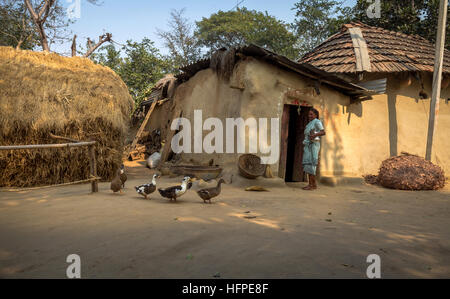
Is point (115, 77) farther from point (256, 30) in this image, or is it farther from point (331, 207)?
point (256, 30)

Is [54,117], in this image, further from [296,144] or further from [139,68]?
[139,68]

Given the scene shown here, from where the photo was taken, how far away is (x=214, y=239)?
2623mm

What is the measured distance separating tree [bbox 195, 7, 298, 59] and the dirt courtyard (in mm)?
21222

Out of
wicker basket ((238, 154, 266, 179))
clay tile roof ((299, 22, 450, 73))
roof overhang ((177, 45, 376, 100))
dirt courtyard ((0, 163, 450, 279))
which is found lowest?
dirt courtyard ((0, 163, 450, 279))

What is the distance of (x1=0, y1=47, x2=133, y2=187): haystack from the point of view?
21.1 feet

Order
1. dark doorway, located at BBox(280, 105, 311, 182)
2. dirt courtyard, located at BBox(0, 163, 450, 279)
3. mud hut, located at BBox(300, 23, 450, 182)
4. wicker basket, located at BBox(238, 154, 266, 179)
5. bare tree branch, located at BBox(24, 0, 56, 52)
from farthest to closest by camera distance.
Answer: bare tree branch, located at BBox(24, 0, 56, 52) → dark doorway, located at BBox(280, 105, 311, 182) → mud hut, located at BBox(300, 23, 450, 182) → wicker basket, located at BBox(238, 154, 266, 179) → dirt courtyard, located at BBox(0, 163, 450, 279)

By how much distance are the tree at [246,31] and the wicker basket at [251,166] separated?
18474 millimetres

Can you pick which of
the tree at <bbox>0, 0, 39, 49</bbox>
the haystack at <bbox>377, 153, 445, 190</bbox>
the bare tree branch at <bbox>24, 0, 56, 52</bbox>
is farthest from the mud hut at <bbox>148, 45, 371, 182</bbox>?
the tree at <bbox>0, 0, 39, 49</bbox>

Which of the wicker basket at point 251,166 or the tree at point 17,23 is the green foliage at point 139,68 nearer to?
the tree at point 17,23

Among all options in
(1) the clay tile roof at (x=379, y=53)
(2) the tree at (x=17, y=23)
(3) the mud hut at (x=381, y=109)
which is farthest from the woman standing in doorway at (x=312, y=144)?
(2) the tree at (x=17, y=23)

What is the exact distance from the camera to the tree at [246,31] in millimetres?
23484

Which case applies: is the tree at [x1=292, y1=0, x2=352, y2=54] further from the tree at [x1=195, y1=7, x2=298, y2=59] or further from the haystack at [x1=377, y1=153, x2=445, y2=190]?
the haystack at [x1=377, y1=153, x2=445, y2=190]

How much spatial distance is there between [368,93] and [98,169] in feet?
24.6
